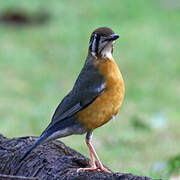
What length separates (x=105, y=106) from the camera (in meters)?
5.66

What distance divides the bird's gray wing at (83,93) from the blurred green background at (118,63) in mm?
1876

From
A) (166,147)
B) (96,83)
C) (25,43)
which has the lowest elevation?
(166,147)

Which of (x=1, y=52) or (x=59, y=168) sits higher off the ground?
(x=1, y=52)

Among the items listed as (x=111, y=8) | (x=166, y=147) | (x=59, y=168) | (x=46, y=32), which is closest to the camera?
(x=59, y=168)

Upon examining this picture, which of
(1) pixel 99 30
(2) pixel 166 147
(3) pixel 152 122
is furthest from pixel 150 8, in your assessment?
(1) pixel 99 30

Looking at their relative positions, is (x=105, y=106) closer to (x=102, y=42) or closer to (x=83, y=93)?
(x=83, y=93)

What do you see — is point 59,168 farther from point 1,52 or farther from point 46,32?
point 46,32

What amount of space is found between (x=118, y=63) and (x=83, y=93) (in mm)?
9023

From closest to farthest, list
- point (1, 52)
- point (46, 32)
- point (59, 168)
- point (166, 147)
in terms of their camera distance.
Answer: point (59, 168) < point (166, 147) < point (1, 52) < point (46, 32)

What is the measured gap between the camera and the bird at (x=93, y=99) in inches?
223

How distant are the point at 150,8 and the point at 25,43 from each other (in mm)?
4840

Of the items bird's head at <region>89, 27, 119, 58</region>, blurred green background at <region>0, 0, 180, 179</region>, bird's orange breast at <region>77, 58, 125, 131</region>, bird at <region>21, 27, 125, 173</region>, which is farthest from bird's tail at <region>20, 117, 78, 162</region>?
blurred green background at <region>0, 0, 180, 179</region>

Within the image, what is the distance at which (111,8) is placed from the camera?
1920 cm

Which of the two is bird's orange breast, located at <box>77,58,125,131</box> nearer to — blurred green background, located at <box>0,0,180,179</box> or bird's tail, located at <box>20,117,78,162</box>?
bird's tail, located at <box>20,117,78,162</box>
